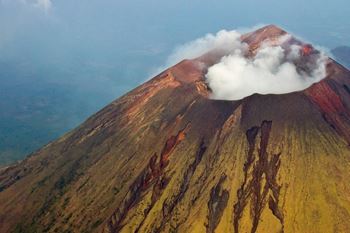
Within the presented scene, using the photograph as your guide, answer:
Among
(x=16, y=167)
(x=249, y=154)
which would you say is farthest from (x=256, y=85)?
(x=16, y=167)

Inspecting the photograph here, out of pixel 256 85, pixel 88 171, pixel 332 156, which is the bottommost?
pixel 88 171

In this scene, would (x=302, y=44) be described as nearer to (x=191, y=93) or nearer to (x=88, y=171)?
(x=191, y=93)

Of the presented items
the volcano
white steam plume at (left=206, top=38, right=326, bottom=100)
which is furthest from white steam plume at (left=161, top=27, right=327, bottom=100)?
the volcano

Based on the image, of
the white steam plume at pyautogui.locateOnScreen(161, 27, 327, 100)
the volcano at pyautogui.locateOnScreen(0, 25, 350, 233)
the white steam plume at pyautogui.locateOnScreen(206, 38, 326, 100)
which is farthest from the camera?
the white steam plume at pyautogui.locateOnScreen(161, 27, 327, 100)

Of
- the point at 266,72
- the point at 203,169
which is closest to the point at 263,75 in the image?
the point at 266,72

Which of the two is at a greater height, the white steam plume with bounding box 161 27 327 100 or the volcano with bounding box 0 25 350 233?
the white steam plume with bounding box 161 27 327 100

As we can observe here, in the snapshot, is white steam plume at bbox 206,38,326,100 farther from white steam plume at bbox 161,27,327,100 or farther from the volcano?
the volcano

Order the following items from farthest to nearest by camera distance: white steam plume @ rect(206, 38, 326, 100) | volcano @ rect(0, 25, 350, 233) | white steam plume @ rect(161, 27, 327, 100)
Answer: white steam plume @ rect(161, 27, 327, 100), white steam plume @ rect(206, 38, 326, 100), volcano @ rect(0, 25, 350, 233)

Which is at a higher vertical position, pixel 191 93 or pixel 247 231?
pixel 191 93
